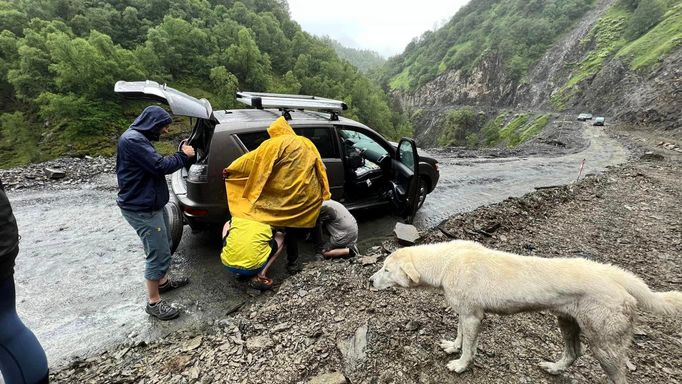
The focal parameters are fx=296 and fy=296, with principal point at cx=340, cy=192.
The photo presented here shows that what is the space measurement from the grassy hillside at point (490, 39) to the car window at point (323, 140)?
65971mm

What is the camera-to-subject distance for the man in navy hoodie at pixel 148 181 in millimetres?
2818

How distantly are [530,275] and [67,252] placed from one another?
19.9 feet

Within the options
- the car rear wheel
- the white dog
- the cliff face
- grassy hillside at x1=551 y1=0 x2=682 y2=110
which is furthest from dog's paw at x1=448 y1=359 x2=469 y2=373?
grassy hillside at x1=551 y1=0 x2=682 y2=110

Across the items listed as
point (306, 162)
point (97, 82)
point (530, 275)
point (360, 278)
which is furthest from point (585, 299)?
point (97, 82)

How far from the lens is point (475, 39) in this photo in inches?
2982

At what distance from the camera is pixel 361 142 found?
607cm

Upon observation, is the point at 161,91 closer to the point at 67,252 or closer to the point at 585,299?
the point at 67,252

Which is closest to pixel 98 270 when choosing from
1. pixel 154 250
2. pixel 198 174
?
pixel 154 250

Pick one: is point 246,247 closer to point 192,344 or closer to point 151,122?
point 192,344

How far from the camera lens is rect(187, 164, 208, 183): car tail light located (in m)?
3.95

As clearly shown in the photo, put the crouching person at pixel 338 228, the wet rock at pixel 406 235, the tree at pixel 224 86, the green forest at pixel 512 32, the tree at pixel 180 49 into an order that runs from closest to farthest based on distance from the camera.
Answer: the crouching person at pixel 338 228 < the wet rock at pixel 406 235 < the tree at pixel 224 86 < the tree at pixel 180 49 < the green forest at pixel 512 32

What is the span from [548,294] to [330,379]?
1728 mm

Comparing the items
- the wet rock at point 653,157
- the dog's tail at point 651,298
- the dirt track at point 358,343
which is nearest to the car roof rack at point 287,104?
the dirt track at point 358,343

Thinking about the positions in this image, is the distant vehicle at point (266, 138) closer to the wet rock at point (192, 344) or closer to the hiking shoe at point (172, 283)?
the hiking shoe at point (172, 283)
